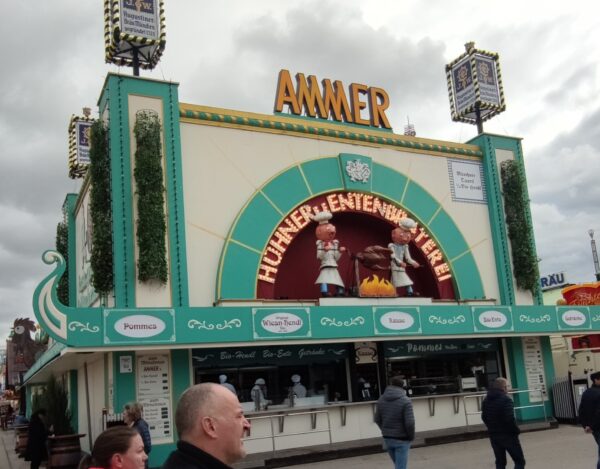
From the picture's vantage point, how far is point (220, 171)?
16922 millimetres

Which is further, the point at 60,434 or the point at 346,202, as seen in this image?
the point at 346,202

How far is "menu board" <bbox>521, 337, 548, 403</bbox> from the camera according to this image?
19.3 meters

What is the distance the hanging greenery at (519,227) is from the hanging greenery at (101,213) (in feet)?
39.2

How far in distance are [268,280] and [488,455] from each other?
6.66m

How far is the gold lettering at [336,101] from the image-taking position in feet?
63.6

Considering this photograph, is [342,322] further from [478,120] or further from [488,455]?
[478,120]

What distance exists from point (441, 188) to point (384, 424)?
1203 centimetres

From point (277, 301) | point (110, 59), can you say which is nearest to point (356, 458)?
point (277, 301)

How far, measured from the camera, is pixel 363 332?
1592 cm

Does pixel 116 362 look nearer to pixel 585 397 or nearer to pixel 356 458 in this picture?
pixel 356 458

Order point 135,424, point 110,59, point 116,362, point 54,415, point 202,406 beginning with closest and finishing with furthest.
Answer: point 202,406, point 135,424, point 116,362, point 110,59, point 54,415

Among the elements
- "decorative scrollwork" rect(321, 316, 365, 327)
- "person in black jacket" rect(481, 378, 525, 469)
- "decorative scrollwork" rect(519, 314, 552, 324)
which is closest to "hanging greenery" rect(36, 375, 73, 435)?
"decorative scrollwork" rect(321, 316, 365, 327)

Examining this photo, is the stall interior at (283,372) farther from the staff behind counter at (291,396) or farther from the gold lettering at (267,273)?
the gold lettering at (267,273)

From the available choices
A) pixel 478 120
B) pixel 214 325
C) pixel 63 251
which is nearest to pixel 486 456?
pixel 214 325
